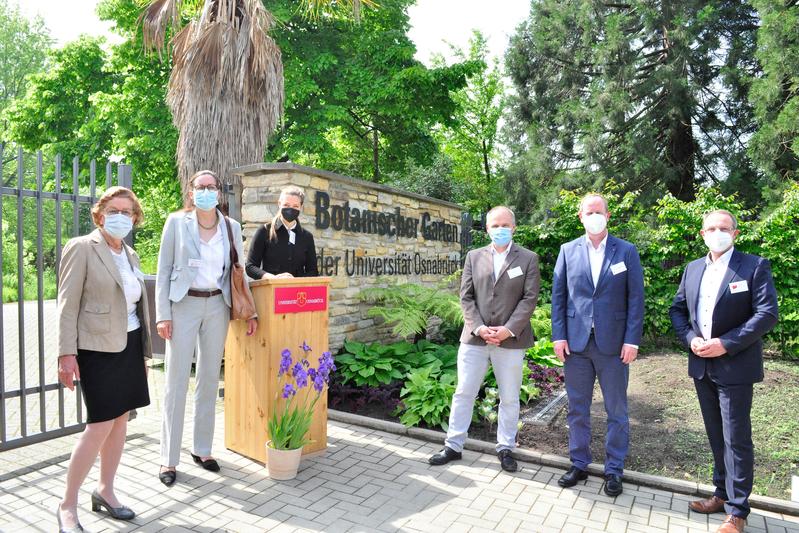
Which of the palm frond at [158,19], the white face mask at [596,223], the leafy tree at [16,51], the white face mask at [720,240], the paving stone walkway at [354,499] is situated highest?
the leafy tree at [16,51]

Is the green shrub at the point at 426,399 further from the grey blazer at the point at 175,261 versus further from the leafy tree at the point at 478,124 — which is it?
the leafy tree at the point at 478,124

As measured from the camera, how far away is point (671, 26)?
58.2 feet

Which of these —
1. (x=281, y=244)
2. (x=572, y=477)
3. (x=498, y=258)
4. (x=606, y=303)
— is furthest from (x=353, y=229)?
(x=572, y=477)

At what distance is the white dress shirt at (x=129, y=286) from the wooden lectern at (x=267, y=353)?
1.00m

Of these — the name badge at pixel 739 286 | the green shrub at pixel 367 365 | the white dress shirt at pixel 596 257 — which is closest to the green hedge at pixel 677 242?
the green shrub at pixel 367 365

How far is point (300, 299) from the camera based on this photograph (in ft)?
14.7

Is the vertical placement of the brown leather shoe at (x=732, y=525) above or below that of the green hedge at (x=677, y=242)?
below

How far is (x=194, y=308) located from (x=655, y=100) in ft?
58.3

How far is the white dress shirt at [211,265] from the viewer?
4.05 m

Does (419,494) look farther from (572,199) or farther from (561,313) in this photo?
(572,199)

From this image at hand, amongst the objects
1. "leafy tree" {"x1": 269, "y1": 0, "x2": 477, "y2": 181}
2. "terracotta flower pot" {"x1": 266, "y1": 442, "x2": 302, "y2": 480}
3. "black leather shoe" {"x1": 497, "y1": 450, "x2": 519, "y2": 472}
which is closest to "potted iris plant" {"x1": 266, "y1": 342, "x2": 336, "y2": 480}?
"terracotta flower pot" {"x1": 266, "y1": 442, "x2": 302, "y2": 480}

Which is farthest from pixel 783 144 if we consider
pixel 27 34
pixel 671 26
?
pixel 27 34

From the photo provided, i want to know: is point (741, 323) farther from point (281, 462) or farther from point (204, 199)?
point (204, 199)

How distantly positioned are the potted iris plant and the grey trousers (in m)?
0.50
